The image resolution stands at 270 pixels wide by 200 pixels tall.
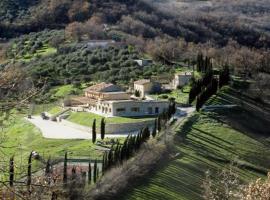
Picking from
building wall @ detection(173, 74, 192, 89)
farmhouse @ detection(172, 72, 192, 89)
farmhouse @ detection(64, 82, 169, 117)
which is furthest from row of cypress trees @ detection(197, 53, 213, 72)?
farmhouse @ detection(64, 82, 169, 117)

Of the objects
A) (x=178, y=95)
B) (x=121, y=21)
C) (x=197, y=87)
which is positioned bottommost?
(x=178, y=95)

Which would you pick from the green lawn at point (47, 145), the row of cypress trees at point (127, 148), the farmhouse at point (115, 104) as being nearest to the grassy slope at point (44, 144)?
the green lawn at point (47, 145)

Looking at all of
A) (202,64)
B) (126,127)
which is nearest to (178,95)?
(202,64)

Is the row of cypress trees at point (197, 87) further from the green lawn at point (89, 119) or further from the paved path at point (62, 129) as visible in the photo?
the green lawn at point (89, 119)

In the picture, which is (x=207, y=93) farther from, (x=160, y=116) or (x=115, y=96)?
(x=160, y=116)

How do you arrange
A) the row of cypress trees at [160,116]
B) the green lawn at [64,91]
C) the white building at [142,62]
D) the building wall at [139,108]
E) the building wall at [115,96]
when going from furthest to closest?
the white building at [142,62]
the green lawn at [64,91]
the building wall at [115,96]
the building wall at [139,108]
the row of cypress trees at [160,116]

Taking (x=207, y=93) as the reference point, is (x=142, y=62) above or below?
above
